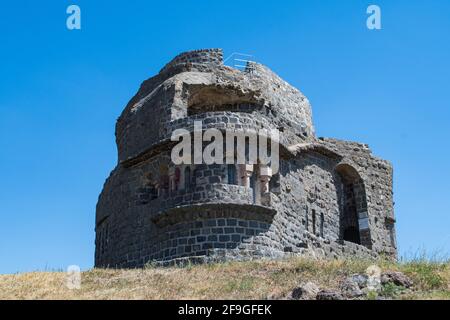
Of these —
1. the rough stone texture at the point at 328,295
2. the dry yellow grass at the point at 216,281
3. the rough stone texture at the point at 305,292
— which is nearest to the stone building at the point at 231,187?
the dry yellow grass at the point at 216,281

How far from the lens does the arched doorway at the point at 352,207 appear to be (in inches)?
1006

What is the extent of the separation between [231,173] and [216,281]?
201 inches

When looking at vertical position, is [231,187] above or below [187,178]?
below

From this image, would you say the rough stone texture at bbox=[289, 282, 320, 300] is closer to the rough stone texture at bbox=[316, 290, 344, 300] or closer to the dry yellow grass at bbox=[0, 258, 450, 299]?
the rough stone texture at bbox=[316, 290, 344, 300]

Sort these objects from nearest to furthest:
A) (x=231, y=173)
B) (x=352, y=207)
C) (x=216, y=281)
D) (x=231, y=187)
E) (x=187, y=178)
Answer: (x=216, y=281) < (x=231, y=187) < (x=231, y=173) < (x=187, y=178) < (x=352, y=207)

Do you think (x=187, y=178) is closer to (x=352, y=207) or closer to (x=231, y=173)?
(x=231, y=173)

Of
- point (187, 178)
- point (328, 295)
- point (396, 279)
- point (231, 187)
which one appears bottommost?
point (328, 295)

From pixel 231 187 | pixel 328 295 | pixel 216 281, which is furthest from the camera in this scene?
pixel 231 187

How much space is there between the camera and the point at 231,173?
64.7 ft

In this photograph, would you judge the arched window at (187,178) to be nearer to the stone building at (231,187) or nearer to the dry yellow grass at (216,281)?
the stone building at (231,187)

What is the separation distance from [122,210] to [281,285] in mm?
8965

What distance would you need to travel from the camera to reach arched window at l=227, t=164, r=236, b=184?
19609 millimetres

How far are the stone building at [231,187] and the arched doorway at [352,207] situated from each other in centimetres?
4

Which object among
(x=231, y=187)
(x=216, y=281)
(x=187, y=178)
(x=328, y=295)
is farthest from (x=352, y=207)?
(x=328, y=295)
